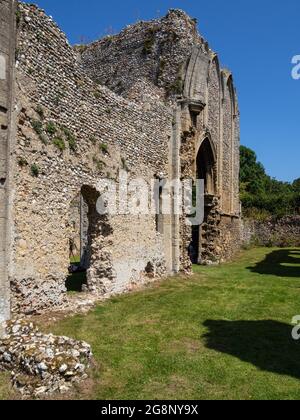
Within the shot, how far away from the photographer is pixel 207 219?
71.5 ft

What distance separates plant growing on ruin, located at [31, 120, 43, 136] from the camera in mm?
9031

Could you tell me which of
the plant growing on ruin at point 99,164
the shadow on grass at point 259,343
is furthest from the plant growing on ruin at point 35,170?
the shadow on grass at point 259,343

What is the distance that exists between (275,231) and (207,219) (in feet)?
45.5

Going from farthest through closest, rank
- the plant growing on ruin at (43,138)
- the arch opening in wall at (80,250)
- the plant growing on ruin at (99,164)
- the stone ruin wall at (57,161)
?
1. the arch opening in wall at (80,250)
2. the plant growing on ruin at (99,164)
3. the plant growing on ruin at (43,138)
4. the stone ruin wall at (57,161)

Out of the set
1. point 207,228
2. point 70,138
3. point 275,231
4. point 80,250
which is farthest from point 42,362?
point 275,231

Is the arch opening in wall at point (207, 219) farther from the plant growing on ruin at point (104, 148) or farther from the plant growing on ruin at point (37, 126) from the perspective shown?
the plant growing on ruin at point (37, 126)

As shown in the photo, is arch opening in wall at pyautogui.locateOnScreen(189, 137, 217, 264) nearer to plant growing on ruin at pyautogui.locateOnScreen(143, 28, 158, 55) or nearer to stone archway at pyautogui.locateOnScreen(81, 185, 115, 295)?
plant growing on ruin at pyautogui.locateOnScreen(143, 28, 158, 55)

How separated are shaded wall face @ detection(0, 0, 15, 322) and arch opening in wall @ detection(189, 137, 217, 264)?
14.9 meters

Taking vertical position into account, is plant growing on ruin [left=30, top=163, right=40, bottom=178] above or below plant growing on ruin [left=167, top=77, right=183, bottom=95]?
below

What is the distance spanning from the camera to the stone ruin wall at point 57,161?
870cm

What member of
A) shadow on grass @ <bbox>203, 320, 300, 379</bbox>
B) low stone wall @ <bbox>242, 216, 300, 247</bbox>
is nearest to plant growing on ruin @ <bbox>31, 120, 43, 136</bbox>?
shadow on grass @ <bbox>203, 320, 300, 379</bbox>

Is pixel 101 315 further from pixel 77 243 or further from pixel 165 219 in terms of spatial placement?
pixel 77 243

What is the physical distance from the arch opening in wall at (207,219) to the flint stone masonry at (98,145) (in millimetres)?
69

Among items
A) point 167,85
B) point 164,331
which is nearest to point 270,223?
point 167,85
